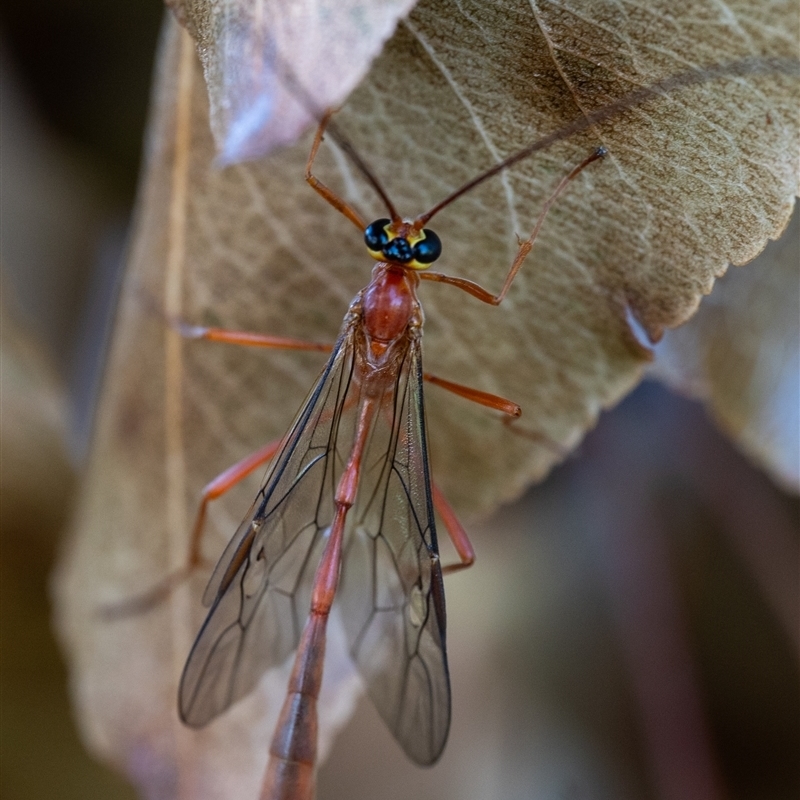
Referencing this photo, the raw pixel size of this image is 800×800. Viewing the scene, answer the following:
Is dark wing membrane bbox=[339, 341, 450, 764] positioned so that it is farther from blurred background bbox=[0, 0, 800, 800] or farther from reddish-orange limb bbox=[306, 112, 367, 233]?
blurred background bbox=[0, 0, 800, 800]

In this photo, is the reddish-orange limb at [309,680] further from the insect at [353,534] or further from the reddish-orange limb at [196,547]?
the reddish-orange limb at [196,547]

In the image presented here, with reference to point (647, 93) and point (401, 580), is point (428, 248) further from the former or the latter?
point (401, 580)

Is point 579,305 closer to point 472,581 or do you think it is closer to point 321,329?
point 321,329

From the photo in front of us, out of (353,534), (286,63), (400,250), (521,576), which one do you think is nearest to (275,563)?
(353,534)

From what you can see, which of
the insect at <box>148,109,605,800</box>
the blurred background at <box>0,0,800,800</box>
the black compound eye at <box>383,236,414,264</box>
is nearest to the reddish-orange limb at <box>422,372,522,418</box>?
the insect at <box>148,109,605,800</box>

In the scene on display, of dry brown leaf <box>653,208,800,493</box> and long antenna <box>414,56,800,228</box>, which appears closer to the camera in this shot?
long antenna <box>414,56,800,228</box>

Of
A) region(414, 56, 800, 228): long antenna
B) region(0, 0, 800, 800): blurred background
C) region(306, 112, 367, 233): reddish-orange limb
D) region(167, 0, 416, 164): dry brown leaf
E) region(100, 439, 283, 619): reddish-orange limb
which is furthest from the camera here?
region(0, 0, 800, 800): blurred background

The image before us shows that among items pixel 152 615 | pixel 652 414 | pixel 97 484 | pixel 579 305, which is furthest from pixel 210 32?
pixel 652 414
